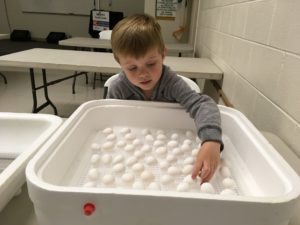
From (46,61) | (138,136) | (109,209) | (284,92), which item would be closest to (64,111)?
(46,61)

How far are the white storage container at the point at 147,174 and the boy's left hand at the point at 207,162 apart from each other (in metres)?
0.03

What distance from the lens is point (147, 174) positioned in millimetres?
590

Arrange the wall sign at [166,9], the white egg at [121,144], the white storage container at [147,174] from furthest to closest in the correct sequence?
the wall sign at [166,9] → the white egg at [121,144] → the white storage container at [147,174]

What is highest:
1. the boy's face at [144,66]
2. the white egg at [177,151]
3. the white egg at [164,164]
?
the boy's face at [144,66]

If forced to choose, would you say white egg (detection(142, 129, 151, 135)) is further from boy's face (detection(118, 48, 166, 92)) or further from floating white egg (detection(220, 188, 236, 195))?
floating white egg (detection(220, 188, 236, 195))

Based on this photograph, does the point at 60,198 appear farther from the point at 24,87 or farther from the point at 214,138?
the point at 24,87

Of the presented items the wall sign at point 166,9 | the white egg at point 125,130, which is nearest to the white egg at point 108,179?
the white egg at point 125,130

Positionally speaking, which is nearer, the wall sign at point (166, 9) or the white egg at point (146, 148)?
the white egg at point (146, 148)

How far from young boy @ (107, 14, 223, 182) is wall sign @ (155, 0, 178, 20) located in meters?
3.02

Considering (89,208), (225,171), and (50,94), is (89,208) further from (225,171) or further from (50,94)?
(50,94)

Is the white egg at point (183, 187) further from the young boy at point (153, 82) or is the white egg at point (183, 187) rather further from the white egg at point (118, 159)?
the white egg at point (118, 159)

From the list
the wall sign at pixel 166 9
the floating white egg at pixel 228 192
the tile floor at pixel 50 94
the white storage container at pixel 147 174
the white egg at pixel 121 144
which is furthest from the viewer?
the wall sign at pixel 166 9

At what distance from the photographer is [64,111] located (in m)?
2.70

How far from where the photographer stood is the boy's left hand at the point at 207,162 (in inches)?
23.0
